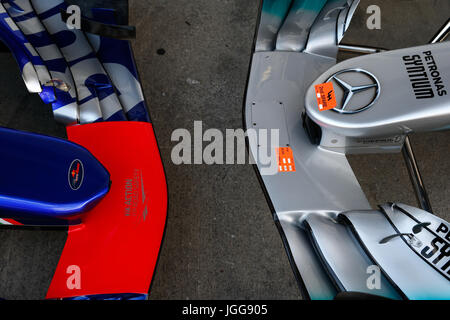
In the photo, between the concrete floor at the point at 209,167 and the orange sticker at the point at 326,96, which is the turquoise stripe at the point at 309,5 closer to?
the concrete floor at the point at 209,167

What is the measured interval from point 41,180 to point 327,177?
100 centimetres

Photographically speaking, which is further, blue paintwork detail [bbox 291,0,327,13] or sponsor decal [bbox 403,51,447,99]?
blue paintwork detail [bbox 291,0,327,13]

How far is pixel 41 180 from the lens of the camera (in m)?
0.88

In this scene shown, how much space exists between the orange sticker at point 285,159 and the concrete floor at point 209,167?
9.1 inches

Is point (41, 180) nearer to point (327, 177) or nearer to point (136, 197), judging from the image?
point (136, 197)

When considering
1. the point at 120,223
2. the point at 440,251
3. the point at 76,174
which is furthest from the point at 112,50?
the point at 440,251

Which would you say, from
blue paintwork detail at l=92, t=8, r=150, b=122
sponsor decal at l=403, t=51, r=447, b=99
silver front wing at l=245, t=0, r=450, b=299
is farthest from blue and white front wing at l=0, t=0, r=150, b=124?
sponsor decal at l=403, t=51, r=447, b=99

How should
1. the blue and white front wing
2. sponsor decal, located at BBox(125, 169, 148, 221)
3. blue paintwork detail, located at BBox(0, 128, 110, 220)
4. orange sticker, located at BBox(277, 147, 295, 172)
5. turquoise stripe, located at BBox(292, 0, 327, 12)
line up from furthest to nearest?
turquoise stripe, located at BBox(292, 0, 327, 12) → orange sticker, located at BBox(277, 147, 295, 172) → the blue and white front wing → sponsor decal, located at BBox(125, 169, 148, 221) → blue paintwork detail, located at BBox(0, 128, 110, 220)

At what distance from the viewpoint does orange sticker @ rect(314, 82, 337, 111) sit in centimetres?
113

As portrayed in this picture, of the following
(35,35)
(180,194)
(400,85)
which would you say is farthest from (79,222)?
(400,85)

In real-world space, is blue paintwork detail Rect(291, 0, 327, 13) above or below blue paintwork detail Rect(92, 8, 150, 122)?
above

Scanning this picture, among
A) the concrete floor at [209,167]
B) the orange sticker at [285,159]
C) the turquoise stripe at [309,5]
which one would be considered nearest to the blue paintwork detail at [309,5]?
the turquoise stripe at [309,5]

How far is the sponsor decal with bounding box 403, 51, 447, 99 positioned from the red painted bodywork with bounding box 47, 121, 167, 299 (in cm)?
96

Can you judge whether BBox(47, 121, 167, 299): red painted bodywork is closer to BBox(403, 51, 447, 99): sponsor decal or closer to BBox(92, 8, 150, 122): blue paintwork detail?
BBox(92, 8, 150, 122): blue paintwork detail
